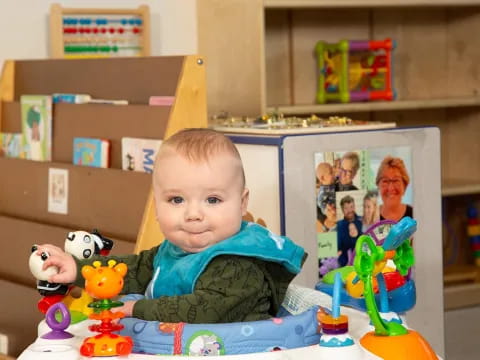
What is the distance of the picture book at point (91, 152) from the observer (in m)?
2.26

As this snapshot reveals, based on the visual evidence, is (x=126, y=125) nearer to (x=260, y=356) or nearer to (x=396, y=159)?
(x=396, y=159)

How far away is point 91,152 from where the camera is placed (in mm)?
2307

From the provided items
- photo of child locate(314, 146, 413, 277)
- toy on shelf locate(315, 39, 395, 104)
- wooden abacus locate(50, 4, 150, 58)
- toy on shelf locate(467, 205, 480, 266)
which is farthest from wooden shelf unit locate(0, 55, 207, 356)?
toy on shelf locate(467, 205, 480, 266)

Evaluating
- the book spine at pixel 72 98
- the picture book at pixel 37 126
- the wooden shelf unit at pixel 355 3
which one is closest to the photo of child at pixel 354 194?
the book spine at pixel 72 98

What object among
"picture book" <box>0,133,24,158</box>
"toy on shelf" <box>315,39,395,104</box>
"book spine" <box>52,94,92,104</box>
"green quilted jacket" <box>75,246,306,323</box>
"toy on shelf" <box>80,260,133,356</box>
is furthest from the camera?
"toy on shelf" <box>315,39,395,104</box>

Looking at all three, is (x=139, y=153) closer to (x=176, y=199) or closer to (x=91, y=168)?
(x=91, y=168)

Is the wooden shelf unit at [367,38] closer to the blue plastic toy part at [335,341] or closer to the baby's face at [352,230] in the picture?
the baby's face at [352,230]

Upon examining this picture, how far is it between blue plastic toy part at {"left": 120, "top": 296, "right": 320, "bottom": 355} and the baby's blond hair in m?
0.24

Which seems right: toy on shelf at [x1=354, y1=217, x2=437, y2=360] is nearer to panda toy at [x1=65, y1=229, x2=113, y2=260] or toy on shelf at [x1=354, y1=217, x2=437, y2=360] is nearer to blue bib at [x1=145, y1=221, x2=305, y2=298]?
blue bib at [x1=145, y1=221, x2=305, y2=298]

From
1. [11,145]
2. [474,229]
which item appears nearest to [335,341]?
[11,145]

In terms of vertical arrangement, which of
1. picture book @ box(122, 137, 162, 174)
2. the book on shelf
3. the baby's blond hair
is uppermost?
the book on shelf

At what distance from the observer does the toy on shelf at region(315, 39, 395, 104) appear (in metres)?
3.31

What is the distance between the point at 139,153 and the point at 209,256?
0.80m

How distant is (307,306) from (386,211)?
2.61ft
